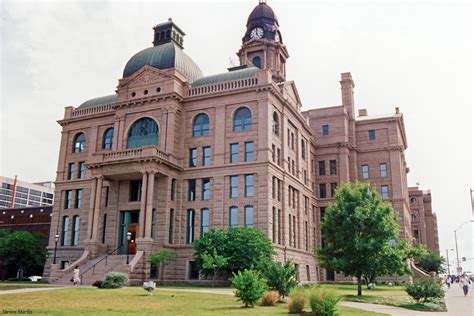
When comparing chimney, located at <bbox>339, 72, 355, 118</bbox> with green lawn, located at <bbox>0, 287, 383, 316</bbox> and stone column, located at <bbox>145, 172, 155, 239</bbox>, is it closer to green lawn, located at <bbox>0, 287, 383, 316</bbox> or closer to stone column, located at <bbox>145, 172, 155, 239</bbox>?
stone column, located at <bbox>145, 172, 155, 239</bbox>

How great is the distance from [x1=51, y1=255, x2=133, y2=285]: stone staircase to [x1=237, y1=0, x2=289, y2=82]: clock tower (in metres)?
35.7

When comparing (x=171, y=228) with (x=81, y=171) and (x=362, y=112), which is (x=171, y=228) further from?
(x=362, y=112)

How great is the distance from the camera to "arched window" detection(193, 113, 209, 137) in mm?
50031

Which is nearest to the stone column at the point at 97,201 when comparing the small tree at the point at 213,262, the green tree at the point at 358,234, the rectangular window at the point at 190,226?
the rectangular window at the point at 190,226

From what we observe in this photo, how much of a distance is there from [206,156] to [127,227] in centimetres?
1105

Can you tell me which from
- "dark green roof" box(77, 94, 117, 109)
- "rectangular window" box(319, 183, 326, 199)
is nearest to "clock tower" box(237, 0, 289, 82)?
"rectangular window" box(319, 183, 326, 199)

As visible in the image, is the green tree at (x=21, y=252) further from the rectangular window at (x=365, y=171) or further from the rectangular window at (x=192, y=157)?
the rectangular window at (x=365, y=171)

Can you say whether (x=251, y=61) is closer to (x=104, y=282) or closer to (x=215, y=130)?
(x=215, y=130)

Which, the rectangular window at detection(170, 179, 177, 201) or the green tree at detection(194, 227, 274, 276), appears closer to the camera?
the green tree at detection(194, 227, 274, 276)

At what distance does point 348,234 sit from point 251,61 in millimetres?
41504

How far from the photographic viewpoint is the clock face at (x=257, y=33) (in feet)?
235

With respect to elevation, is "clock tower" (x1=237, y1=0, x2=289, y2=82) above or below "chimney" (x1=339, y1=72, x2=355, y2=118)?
above

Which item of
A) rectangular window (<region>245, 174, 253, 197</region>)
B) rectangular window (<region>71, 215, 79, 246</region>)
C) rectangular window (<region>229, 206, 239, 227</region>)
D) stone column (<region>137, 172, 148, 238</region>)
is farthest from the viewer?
rectangular window (<region>71, 215, 79, 246</region>)

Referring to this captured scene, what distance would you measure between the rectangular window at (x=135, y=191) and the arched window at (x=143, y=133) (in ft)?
13.6
